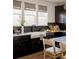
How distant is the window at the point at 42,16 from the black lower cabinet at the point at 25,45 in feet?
4.25

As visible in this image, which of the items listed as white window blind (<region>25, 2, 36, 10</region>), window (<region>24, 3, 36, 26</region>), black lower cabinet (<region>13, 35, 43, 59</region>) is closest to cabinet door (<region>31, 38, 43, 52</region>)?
black lower cabinet (<region>13, 35, 43, 59</region>)

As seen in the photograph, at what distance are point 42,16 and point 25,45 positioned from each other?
2096 millimetres

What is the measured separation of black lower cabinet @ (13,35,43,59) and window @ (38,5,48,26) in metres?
1.29

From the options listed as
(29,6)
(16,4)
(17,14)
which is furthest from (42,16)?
(16,4)

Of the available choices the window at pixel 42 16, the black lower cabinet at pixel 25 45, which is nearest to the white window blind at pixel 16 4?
the window at pixel 42 16

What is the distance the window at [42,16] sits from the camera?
5.70 metres

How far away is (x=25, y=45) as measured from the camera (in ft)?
14.3

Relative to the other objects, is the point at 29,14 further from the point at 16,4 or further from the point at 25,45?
the point at 25,45
